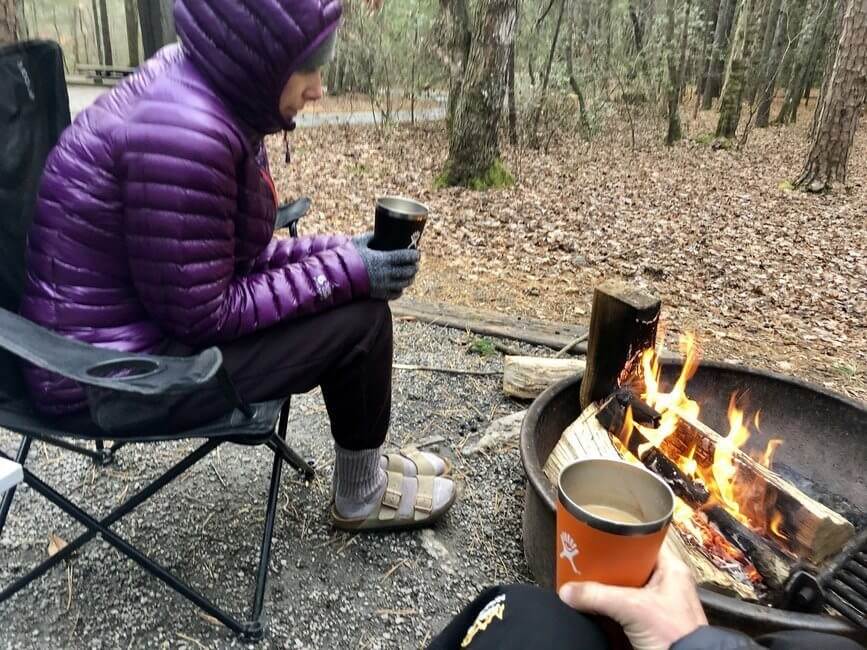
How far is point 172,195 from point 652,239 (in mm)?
5226

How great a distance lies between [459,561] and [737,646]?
125 centimetres

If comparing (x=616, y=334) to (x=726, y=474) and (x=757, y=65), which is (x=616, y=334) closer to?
(x=726, y=474)

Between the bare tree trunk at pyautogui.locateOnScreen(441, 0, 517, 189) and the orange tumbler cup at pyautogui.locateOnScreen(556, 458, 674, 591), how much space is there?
6605mm

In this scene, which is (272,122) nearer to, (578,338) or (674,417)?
(674,417)

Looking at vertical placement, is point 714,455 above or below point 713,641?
below

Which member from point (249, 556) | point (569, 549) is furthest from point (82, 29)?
point (569, 549)

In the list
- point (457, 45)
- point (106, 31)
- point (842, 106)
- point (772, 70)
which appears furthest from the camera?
point (772, 70)

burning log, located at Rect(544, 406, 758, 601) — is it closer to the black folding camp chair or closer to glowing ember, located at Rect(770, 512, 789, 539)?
glowing ember, located at Rect(770, 512, 789, 539)

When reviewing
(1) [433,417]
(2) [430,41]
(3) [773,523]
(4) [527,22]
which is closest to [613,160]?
(2) [430,41]

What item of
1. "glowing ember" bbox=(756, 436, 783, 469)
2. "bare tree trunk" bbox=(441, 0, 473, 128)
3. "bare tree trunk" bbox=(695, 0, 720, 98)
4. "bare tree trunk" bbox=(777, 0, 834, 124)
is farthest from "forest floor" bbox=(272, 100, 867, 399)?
"bare tree trunk" bbox=(695, 0, 720, 98)

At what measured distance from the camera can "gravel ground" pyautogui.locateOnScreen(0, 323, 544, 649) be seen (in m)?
1.90

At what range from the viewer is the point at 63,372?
1.38 m

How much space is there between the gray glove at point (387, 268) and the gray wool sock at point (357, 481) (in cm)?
57

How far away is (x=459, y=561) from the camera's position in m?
2.18
